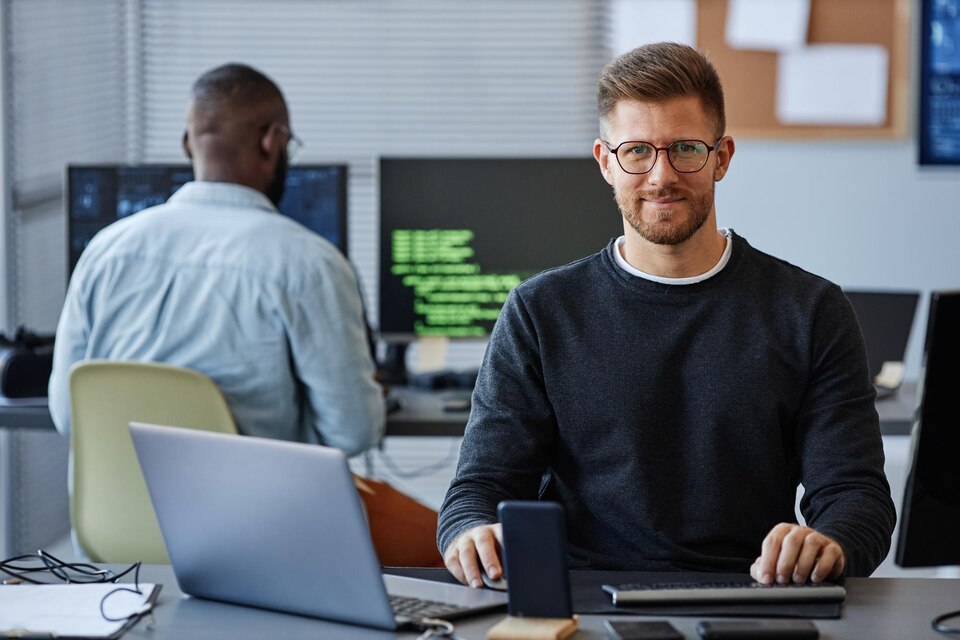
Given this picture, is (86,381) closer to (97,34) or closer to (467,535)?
(467,535)

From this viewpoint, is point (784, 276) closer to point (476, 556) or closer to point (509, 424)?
point (509, 424)

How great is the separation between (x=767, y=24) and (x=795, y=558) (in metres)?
2.92

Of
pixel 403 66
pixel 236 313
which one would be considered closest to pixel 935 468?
pixel 236 313

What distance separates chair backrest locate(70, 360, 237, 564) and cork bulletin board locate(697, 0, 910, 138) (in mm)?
2378

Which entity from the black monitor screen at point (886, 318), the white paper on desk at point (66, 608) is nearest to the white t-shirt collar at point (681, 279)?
the white paper on desk at point (66, 608)

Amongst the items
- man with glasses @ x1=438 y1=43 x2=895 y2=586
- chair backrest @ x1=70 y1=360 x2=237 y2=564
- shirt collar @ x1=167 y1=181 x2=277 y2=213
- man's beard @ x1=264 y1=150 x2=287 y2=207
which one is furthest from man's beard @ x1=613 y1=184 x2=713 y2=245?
man's beard @ x1=264 y1=150 x2=287 y2=207

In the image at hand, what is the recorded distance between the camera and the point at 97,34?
167 inches

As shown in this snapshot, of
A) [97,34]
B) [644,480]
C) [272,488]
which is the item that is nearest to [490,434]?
[644,480]

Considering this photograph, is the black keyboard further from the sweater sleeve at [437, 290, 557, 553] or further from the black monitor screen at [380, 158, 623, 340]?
the black monitor screen at [380, 158, 623, 340]

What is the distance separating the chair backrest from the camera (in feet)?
7.04

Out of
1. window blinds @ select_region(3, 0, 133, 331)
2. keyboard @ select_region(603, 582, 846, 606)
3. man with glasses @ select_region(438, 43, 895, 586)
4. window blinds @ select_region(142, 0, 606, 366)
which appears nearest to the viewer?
keyboard @ select_region(603, 582, 846, 606)

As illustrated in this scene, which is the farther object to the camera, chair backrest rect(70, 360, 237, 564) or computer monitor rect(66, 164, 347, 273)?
computer monitor rect(66, 164, 347, 273)

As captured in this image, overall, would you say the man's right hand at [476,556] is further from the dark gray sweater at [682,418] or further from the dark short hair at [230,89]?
the dark short hair at [230,89]

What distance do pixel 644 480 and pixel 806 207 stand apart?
2.62 metres
